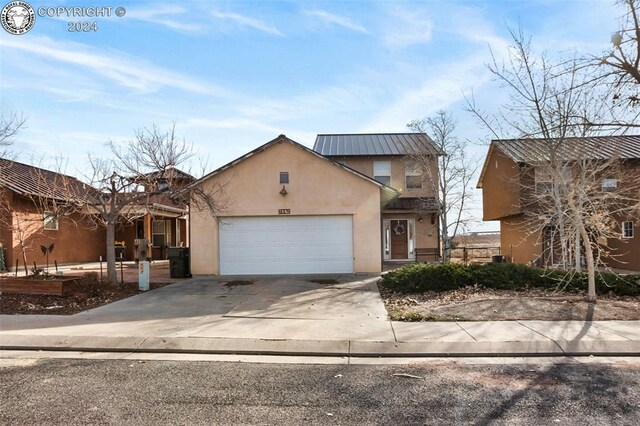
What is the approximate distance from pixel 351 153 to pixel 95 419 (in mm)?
19813

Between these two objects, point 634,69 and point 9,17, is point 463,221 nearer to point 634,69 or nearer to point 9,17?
point 634,69

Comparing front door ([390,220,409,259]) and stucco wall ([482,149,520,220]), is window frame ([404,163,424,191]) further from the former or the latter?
stucco wall ([482,149,520,220])

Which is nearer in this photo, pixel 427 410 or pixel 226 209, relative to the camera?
pixel 427 410

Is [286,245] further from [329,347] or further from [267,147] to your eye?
[329,347]

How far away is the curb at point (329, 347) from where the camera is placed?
20.1 ft

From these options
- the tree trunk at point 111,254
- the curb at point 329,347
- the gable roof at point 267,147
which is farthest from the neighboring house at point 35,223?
the curb at point 329,347

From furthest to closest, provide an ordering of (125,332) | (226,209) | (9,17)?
(226,209) → (9,17) → (125,332)

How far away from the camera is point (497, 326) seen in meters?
7.44

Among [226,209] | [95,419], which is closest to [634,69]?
[95,419]

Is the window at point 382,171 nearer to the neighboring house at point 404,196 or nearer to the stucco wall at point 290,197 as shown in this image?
the neighboring house at point 404,196

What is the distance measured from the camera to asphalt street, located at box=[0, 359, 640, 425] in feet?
13.2

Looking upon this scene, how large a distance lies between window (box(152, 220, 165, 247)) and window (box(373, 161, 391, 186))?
12216mm

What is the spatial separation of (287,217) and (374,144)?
35.3ft

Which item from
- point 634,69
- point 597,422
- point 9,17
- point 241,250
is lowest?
point 597,422
